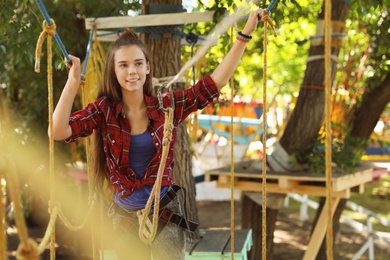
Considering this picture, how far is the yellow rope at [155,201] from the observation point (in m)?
1.87

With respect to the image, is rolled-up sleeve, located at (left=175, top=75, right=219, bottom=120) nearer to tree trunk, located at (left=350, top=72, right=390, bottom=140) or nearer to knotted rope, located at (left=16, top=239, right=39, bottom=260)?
knotted rope, located at (left=16, top=239, right=39, bottom=260)

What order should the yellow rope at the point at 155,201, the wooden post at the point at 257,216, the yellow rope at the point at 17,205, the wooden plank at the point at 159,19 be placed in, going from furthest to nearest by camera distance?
the wooden post at the point at 257,216
the wooden plank at the point at 159,19
the yellow rope at the point at 155,201
the yellow rope at the point at 17,205

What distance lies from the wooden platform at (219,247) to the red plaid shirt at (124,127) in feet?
3.83

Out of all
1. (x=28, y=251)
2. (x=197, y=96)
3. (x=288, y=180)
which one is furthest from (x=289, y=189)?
(x=28, y=251)

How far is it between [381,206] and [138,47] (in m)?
7.38

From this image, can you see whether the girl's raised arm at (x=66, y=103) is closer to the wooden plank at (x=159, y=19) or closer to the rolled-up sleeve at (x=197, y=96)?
the rolled-up sleeve at (x=197, y=96)

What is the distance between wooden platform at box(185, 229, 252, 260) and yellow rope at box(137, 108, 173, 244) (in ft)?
4.00

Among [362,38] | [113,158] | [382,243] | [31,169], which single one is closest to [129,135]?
[113,158]

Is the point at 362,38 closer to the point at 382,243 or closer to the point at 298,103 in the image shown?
the point at 298,103

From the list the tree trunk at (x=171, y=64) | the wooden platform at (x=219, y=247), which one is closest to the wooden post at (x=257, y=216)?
the wooden platform at (x=219, y=247)

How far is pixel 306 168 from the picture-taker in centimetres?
435

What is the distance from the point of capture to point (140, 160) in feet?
6.97

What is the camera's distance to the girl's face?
2135 mm

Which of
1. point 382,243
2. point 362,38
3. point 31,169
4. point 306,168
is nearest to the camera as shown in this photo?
point 306,168
